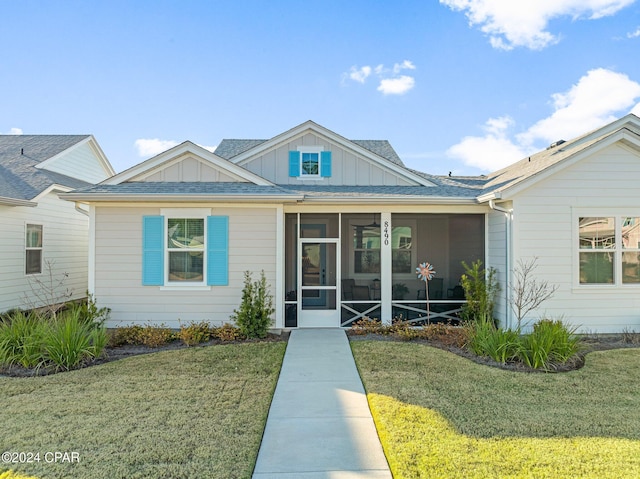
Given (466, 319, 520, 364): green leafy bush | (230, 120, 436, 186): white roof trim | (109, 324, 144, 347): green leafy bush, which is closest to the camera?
(466, 319, 520, 364): green leafy bush

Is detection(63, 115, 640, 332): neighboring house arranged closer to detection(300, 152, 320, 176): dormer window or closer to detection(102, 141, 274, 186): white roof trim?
detection(102, 141, 274, 186): white roof trim

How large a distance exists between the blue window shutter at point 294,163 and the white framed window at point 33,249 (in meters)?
7.82

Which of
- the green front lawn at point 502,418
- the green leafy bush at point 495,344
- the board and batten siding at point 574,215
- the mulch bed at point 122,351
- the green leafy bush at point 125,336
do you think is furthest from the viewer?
the board and batten siding at point 574,215

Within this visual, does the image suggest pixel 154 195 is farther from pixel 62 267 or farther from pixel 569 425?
pixel 569 425

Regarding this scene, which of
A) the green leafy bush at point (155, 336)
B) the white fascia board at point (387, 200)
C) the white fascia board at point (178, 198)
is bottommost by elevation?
the green leafy bush at point (155, 336)

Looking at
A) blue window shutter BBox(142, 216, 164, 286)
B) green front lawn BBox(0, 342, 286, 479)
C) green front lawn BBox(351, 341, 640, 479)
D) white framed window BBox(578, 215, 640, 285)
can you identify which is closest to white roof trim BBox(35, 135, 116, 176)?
blue window shutter BBox(142, 216, 164, 286)

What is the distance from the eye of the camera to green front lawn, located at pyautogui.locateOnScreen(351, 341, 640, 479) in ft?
11.6

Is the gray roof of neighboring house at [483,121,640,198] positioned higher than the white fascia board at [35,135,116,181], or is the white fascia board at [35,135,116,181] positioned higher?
the white fascia board at [35,135,116,181]

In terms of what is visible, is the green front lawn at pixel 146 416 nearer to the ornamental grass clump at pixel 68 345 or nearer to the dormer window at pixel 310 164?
the ornamental grass clump at pixel 68 345

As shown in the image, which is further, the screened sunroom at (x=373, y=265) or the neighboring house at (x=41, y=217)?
the neighboring house at (x=41, y=217)

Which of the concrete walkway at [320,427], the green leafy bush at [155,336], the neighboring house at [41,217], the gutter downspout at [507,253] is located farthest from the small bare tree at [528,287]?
the neighboring house at [41,217]

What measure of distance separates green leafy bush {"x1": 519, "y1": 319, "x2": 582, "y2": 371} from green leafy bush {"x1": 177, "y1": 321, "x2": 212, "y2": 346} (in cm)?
610

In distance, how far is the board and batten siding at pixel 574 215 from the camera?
28.1 ft

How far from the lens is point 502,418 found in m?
4.52
